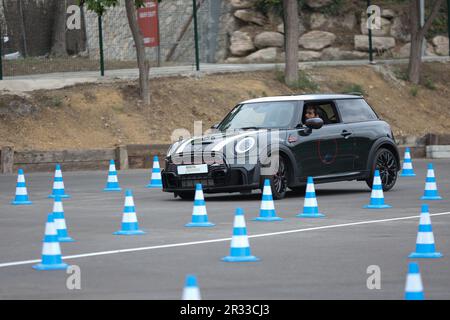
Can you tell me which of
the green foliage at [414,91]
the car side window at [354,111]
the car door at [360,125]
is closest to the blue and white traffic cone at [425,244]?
the car door at [360,125]

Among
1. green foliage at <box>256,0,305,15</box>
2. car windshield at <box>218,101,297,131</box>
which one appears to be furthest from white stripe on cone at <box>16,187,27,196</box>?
green foliage at <box>256,0,305,15</box>

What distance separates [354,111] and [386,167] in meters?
1.10

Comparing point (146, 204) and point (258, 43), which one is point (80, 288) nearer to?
point (146, 204)

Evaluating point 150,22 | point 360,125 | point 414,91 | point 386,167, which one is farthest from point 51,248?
point 414,91

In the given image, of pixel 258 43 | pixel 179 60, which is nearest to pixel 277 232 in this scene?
pixel 179 60

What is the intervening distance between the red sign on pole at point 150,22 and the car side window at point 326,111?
18.6 metres

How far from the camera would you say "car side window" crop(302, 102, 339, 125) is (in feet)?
66.2

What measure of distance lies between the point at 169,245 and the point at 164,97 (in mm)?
21938

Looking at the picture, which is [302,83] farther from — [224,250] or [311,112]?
[224,250]

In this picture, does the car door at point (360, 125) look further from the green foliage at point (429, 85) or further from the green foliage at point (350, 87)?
the green foliage at point (429, 85)

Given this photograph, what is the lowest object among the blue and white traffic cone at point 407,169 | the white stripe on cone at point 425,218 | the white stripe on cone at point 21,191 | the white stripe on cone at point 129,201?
the blue and white traffic cone at point 407,169

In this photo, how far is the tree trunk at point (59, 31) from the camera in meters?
44.3

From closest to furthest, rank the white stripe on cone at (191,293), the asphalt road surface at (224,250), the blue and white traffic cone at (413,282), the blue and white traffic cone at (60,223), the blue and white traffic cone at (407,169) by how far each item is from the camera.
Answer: the white stripe on cone at (191,293) < the blue and white traffic cone at (413,282) < the asphalt road surface at (224,250) < the blue and white traffic cone at (60,223) < the blue and white traffic cone at (407,169)

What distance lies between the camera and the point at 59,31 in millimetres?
44938
